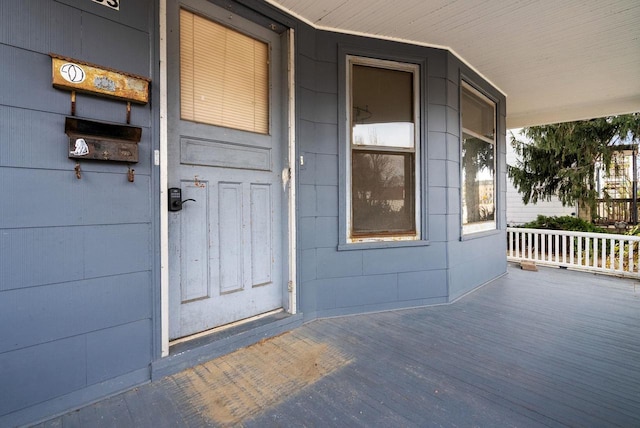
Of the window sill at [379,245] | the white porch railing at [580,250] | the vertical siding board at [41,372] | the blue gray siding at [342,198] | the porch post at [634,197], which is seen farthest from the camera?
the porch post at [634,197]

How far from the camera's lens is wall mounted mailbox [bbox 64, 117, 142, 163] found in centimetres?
153

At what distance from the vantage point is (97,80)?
1.60 metres

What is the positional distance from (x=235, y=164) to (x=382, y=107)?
5.22 feet

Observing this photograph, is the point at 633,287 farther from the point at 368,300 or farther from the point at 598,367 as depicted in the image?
the point at 368,300

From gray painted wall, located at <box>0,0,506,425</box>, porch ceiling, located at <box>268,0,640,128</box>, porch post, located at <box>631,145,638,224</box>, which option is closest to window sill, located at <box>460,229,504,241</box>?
porch ceiling, located at <box>268,0,640,128</box>

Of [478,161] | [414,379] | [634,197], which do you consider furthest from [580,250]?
[634,197]

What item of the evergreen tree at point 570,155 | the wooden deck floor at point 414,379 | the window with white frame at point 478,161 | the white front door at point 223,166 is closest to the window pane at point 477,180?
the window with white frame at point 478,161

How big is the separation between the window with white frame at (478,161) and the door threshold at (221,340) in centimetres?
234

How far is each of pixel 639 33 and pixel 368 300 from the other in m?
3.57

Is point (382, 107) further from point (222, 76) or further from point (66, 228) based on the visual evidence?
point (66, 228)

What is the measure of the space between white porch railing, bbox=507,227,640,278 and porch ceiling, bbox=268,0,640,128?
7.29 ft

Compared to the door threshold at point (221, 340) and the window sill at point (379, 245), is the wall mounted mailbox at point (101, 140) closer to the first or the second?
the door threshold at point (221, 340)

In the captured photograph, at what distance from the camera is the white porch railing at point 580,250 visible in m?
4.43

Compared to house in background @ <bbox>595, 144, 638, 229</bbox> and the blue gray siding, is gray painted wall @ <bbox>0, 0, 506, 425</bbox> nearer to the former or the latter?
the blue gray siding
